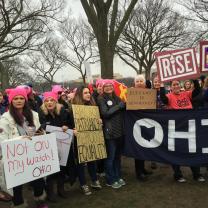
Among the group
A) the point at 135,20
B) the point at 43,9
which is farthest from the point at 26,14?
the point at 135,20

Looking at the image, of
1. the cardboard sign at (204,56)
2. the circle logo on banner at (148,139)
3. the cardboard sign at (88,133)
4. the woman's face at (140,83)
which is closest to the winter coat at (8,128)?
the cardboard sign at (88,133)

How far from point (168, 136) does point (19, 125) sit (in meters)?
2.61

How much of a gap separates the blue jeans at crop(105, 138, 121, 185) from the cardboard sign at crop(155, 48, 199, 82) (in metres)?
1.42

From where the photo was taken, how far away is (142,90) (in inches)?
238

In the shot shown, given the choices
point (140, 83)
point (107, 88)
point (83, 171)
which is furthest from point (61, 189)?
point (140, 83)

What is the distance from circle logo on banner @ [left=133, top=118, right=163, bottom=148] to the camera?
20.0ft

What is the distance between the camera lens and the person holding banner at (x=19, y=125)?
477 cm

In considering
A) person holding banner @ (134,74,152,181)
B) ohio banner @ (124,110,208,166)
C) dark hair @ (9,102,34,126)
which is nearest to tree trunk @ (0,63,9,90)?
person holding banner @ (134,74,152,181)

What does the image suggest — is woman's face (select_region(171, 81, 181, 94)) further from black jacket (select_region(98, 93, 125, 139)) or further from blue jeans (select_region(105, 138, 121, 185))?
blue jeans (select_region(105, 138, 121, 185))

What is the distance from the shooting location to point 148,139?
244 inches

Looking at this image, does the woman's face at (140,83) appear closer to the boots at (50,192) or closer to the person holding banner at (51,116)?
the person holding banner at (51,116)

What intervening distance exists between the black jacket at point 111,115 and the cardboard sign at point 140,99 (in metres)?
0.21

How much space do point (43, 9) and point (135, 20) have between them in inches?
529

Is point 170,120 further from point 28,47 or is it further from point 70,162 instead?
point 28,47
